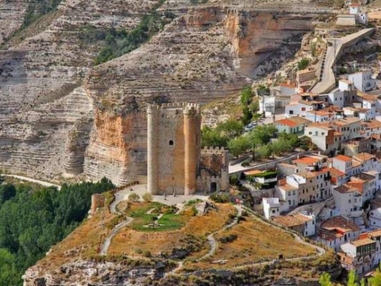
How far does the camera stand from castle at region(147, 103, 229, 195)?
61.9 meters

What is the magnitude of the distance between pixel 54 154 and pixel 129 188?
88.9 ft

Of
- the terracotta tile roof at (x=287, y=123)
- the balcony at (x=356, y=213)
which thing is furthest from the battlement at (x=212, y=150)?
the terracotta tile roof at (x=287, y=123)

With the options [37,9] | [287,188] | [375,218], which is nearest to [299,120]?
[375,218]

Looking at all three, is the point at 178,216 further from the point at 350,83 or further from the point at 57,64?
the point at 57,64

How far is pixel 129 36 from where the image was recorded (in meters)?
108

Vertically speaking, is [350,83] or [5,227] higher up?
[350,83]

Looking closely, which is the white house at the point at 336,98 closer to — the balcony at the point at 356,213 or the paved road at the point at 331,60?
the paved road at the point at 331,60

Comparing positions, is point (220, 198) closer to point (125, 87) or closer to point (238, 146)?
point (238, 146)

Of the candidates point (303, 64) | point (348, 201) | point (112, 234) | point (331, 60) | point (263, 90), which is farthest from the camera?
point (303, 64)

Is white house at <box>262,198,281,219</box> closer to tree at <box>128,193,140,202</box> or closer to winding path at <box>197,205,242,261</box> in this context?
winding path at <box>197,205,242,261</box>

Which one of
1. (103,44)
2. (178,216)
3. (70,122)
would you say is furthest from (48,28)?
(178,216)

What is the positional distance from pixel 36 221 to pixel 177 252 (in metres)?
23.7

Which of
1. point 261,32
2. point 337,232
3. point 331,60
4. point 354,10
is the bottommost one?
point 337,232

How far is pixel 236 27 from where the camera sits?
92.8 m
